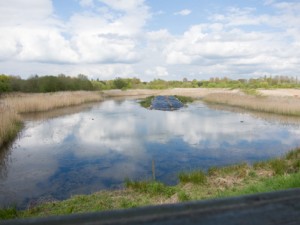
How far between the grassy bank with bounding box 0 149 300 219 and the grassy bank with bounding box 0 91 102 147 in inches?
282

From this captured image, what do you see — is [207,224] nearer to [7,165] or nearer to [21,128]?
[7,165]

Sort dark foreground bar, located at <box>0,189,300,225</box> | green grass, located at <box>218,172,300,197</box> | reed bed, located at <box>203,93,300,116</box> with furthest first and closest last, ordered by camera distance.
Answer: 1. reed bed, located at <box>203,93,300,116</box>
2. green grass, located at <box>218,172,300,197</box>
3. dark foreground bar, located at <box>0,189,300,225</box>

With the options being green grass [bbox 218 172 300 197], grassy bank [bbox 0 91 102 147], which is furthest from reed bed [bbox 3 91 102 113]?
green grass [bbox 218 172 300 197]

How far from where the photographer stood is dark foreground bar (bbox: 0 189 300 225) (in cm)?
151

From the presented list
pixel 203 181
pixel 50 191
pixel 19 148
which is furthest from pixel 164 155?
pixel 19 148

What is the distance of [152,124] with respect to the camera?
18172 mm

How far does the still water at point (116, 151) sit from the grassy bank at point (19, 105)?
1.88 feet

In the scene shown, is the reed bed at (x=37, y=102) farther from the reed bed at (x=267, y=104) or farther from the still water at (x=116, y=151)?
the reed bed at (x=267, y=104)

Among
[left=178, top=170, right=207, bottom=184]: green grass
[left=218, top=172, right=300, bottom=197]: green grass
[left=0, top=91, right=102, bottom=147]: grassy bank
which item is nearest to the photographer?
[left=218, top=172, right=300, bottom=197]: green grass

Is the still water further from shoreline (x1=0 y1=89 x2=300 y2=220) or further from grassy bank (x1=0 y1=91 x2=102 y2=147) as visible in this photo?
shoreline (x1=0 y1=89 x2=300 y2=220)

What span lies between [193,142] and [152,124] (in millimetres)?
5393

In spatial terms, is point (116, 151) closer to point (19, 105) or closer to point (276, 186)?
point (276, 186)

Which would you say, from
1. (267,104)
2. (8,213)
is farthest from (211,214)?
(267,104)

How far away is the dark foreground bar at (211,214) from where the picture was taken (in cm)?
151
